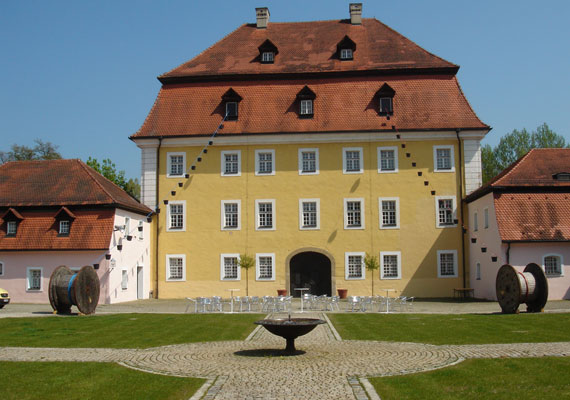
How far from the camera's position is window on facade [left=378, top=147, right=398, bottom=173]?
34.8m

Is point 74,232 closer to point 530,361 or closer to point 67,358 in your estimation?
point 67,358

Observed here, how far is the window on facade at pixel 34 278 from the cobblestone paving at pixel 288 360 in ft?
58.4

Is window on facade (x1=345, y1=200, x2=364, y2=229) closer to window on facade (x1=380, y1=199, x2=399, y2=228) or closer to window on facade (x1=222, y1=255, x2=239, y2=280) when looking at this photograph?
window on facade (x1=380, y1=199, x2=399, y2=228)

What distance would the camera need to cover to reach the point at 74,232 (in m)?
31.4

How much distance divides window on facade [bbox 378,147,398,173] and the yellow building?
77 mm

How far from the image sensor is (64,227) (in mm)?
31719

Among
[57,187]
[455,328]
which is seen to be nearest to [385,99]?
[57,187]

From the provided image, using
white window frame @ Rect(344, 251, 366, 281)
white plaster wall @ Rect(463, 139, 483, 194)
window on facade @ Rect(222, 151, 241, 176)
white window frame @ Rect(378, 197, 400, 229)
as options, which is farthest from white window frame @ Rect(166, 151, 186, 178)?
white plaster wall @ Rect(463, 139, 483, 194)

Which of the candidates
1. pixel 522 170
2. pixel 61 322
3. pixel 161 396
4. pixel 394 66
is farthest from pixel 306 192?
pixel 161 396

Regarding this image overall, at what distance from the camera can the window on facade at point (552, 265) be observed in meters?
29.4

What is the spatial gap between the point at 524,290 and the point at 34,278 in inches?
877

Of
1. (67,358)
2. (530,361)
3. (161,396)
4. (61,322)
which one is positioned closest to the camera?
(161,396)

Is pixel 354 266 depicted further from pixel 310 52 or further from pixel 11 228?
pixel 11 228

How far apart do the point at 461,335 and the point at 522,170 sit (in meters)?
17.1
